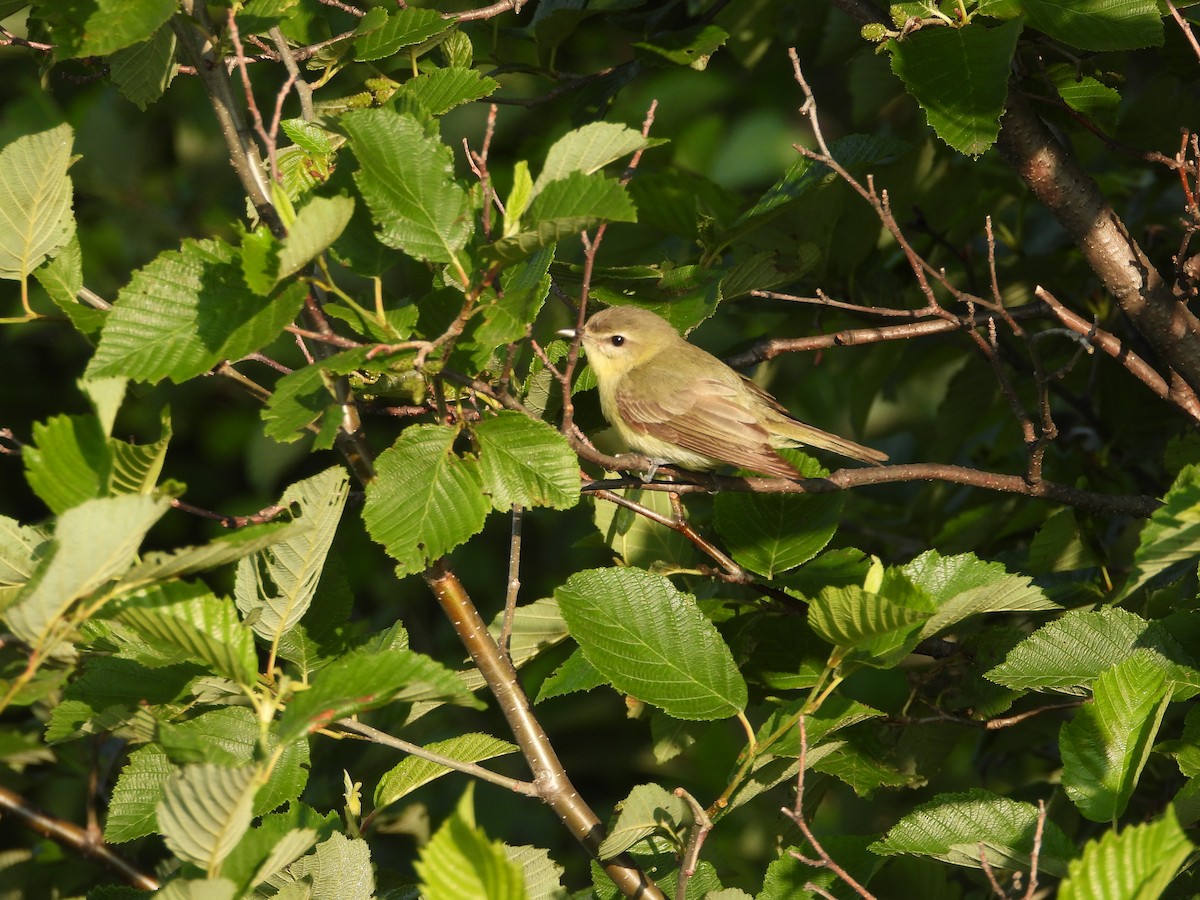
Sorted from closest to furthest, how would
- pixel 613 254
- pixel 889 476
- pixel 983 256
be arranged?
1. pixel 889 476
2. pixel 613 254
3. pixel 983 256

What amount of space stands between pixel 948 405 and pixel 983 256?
2.04 feet

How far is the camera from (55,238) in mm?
2215

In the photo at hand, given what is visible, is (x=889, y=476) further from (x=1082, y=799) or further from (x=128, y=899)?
(x=128, y=899)

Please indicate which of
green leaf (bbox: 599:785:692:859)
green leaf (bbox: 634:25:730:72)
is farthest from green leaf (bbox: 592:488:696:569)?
green leaf (bbox: 634:25:730:72)

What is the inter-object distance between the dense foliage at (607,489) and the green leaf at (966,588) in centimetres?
1

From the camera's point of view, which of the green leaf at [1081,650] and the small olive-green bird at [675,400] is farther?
the small olive-green bird at [675,400]

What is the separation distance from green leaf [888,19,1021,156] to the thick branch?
0.84ft

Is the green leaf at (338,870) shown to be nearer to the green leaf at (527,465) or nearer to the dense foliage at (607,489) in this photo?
the dense foliage at (607,489)

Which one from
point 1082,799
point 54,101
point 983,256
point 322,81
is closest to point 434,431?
Answer: point 322,81

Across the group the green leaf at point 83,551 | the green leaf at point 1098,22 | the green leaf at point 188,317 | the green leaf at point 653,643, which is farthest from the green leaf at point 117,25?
the green leaf at point 1098,22

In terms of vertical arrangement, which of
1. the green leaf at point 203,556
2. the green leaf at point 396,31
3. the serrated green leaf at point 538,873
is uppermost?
the green leaf at point 396,31

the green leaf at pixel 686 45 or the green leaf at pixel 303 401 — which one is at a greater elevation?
the green leaf at pixel 686 45

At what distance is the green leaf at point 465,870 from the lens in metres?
1.42

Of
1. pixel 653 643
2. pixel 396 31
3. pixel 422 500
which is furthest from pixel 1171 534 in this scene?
pixel 396 31
